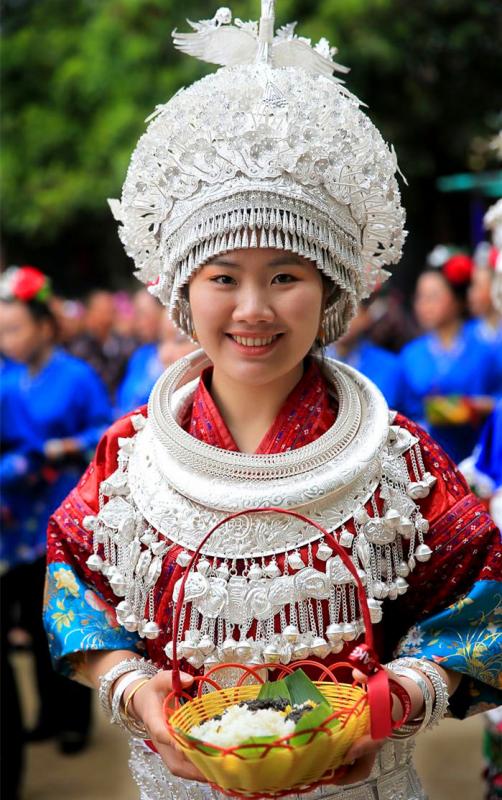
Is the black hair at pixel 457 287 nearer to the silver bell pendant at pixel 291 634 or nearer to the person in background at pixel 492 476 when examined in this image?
the person in background at pixel 492 476

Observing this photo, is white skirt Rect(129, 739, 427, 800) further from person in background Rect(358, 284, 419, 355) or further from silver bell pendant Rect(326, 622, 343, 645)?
person in background Rect(358, 284, 419, 355)

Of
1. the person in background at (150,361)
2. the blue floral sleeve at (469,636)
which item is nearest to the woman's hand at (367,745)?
the blue floral sleeve at (469,636)

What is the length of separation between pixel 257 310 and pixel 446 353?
15.3ft

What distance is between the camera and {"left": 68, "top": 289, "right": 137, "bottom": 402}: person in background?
9.61 meters

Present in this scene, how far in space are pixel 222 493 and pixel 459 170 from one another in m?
12.5

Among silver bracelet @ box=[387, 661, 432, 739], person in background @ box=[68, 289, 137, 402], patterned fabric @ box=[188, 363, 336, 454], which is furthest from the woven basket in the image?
person in background @ box=[68, 289, 137, 402]

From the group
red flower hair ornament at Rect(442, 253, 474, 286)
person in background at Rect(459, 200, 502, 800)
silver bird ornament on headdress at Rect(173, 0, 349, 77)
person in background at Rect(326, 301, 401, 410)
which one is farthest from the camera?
red flower hair ornament at Rect(442, 253, 474, 286)

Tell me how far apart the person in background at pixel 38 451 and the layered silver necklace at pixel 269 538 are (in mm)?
2799

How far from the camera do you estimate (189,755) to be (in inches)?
69.1

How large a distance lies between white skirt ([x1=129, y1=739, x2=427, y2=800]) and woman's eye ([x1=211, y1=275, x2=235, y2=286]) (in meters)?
0.93

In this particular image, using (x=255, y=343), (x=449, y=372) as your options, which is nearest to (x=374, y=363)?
(x=449, y=372)

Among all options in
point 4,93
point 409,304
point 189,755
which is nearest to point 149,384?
point 189,755

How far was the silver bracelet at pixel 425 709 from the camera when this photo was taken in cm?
203

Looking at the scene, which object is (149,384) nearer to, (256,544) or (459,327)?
(459,327)
